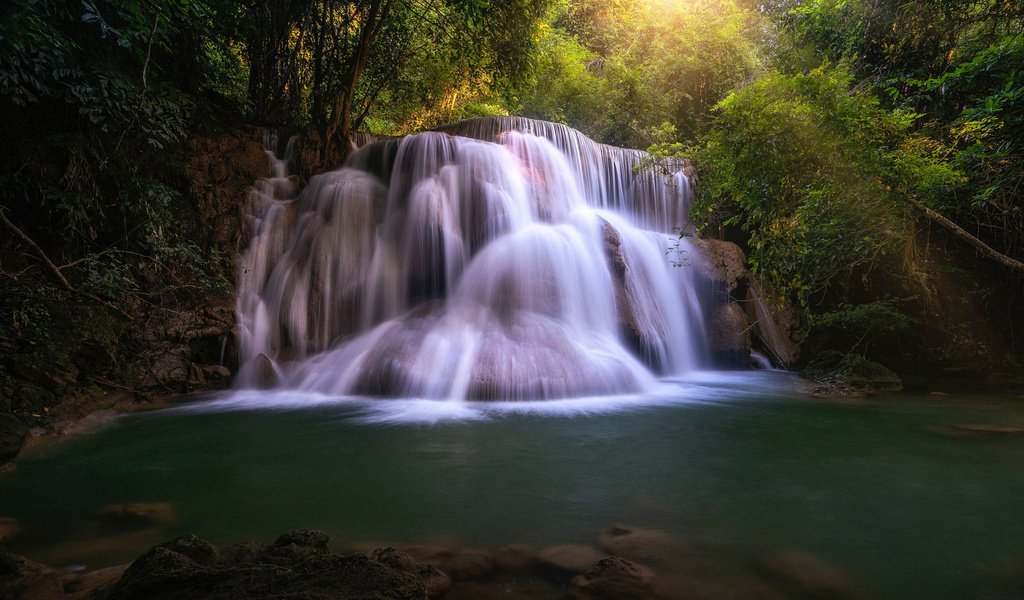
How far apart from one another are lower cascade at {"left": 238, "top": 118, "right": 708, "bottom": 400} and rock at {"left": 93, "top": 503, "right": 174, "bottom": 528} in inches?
155

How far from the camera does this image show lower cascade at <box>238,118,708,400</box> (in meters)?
7.48

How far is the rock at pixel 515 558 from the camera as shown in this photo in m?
2.43

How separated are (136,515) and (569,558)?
259 cm

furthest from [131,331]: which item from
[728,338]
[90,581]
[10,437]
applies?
[728,338]

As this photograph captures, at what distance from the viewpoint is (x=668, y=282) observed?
447 inches

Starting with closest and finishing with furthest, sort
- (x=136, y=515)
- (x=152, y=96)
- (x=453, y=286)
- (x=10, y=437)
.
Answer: (x=136, y=515)
(x=10, y=437)
(x=152, y=96)
(x=453, y=286)

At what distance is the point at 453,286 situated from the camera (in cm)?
920

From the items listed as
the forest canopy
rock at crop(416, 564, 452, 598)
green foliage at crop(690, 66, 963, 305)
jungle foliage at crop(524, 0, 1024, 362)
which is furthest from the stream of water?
jungle foliage at crop(524, 0, 1024, 362)

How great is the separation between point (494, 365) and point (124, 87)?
5.45 m

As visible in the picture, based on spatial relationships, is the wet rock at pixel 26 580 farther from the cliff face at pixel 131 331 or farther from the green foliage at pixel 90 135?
the green foliage at pixel 90 135

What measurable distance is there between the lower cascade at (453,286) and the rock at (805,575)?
14.8ft

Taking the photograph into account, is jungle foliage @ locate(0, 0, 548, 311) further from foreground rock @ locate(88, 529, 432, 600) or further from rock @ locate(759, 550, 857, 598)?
rock @ locate(759, 550, 857, 598)

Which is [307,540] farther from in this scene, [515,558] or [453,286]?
[453,286]

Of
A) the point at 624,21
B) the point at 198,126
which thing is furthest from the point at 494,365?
the point at 624,21
